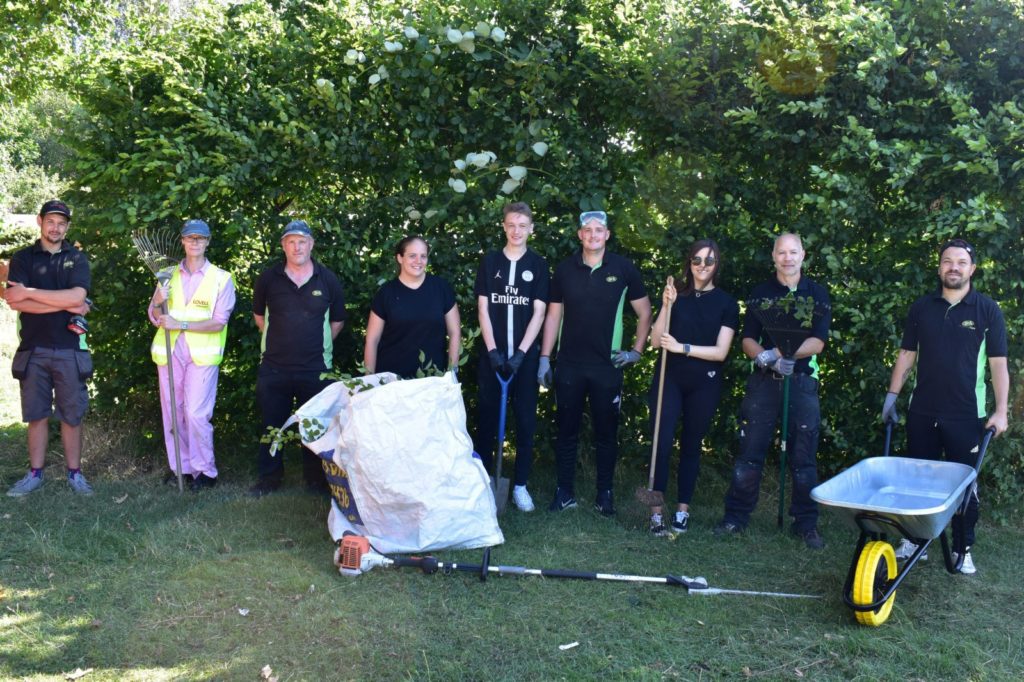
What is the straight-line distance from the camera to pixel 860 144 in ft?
16.5

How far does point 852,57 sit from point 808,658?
10.6ft

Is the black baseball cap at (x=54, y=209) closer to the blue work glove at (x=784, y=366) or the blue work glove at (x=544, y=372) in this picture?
the blue work glove at (x=544, y=372)

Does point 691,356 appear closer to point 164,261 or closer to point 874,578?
point 874,578

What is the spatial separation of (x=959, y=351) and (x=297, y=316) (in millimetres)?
3589

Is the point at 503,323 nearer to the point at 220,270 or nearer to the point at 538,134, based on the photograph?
the point at 538,134

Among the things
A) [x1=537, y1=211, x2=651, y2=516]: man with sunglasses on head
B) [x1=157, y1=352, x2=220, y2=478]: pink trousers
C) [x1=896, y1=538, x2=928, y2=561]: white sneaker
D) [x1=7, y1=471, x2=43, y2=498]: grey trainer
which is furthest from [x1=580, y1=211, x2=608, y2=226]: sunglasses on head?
[x1=7, y1=471, x2=43, y2=498]: grey trainer

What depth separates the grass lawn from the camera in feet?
11.6

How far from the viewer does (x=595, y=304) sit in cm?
518

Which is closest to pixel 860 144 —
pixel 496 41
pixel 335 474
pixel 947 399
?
pixel 947 399

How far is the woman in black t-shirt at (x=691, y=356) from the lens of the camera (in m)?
5.04

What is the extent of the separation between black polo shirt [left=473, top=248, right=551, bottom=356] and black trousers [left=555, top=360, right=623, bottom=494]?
0.33m

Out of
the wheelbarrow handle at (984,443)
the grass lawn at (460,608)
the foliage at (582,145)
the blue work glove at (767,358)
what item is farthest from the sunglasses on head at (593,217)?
the wheelbarrow handle at (984,443)

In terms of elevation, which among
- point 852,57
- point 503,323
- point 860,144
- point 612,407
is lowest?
point 612,407

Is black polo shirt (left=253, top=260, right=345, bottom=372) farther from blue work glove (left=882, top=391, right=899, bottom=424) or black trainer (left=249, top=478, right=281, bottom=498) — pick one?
blue work glove (left=882, top=391, right=899, bottom=424)
